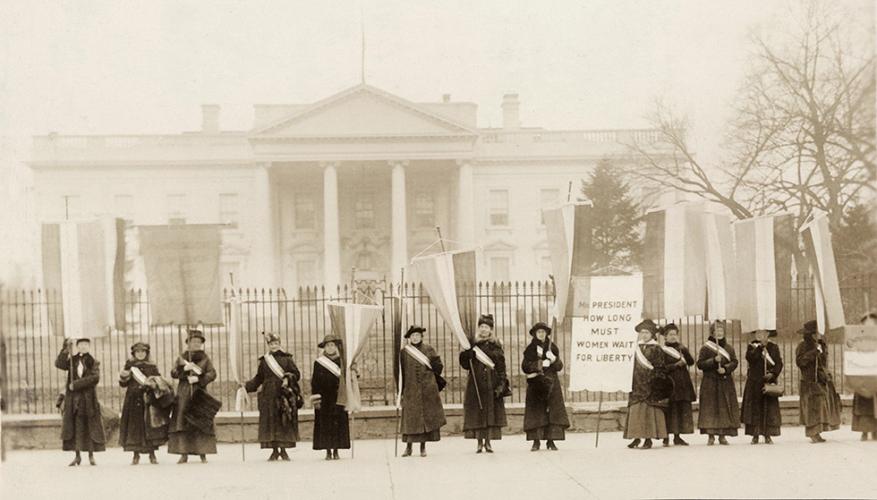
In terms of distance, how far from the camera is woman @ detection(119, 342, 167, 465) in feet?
40.2

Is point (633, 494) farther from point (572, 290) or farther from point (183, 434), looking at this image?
point (183, 434)

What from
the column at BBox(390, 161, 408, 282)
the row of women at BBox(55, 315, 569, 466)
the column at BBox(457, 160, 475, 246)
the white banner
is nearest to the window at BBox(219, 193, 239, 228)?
the column at BBox(390, 161, 408, 282)

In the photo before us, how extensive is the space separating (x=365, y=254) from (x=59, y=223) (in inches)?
1530

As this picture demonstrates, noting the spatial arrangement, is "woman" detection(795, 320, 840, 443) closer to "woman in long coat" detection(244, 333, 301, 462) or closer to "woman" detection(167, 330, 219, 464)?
"woman in long coat" detection(244, 333, 301, 462)

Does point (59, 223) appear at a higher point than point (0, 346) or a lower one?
higher

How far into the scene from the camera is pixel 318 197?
52188 mm

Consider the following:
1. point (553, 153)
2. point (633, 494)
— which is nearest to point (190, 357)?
point (633, 494)

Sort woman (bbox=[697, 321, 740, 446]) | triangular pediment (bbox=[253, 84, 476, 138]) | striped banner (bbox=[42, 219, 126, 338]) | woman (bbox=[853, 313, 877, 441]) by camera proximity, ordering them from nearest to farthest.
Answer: striped banner (bbox=[42, 219, 126, 338]) → woman (bbox=[853, 313, 877, 441]) → woman (bbox=[697, 321, 740, 446]) → triangular pediment (bbox=[253, 84, 476, 138])

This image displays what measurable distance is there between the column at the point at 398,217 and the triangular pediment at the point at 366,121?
182 cm

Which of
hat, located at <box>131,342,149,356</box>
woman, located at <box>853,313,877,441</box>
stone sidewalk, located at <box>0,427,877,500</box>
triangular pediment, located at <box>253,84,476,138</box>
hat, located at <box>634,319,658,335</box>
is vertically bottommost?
stone sidewalk, located at <box>0,427,877,500</box>

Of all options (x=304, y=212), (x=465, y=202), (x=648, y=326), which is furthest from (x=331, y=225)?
(x=648, y=326)

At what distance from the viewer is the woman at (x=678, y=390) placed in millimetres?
12742

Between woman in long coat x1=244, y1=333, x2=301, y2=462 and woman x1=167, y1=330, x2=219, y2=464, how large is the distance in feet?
1.80

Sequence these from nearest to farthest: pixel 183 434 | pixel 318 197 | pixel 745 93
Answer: pixel 183 434 → pixel 745 93 → pixel 318 197
